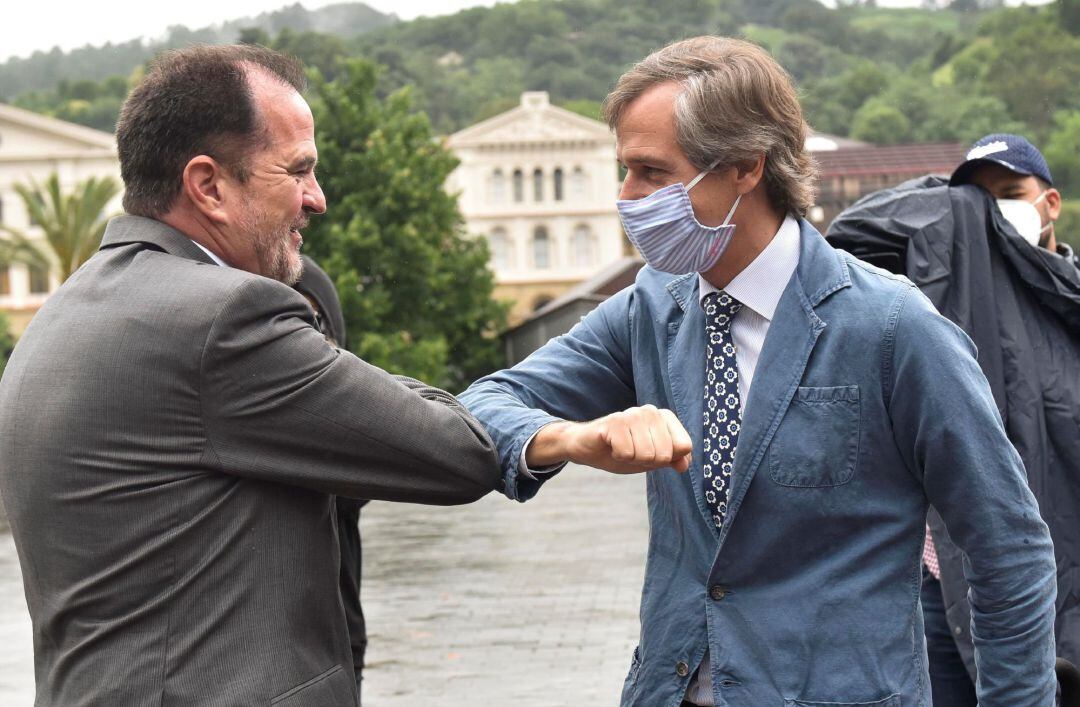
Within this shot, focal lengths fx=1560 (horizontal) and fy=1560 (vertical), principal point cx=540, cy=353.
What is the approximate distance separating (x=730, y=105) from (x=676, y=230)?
0.25 metres

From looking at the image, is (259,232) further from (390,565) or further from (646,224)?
(390,565)

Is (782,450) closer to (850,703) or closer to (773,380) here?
(773,380)

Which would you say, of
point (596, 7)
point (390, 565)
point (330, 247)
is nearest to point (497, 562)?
point (390, 565)

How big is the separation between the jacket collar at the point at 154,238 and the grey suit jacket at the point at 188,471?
6cm

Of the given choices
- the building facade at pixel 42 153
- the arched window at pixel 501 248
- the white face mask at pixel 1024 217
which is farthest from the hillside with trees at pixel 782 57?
the white face mask at pixel 1024 217

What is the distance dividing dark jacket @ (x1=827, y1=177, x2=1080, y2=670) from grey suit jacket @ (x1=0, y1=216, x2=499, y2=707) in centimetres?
233

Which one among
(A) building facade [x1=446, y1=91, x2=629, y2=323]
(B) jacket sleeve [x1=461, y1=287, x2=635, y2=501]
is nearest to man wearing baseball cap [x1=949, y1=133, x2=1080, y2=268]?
(B) jacket sleeve [x1=461, y1=287, x2=635, y2=501]

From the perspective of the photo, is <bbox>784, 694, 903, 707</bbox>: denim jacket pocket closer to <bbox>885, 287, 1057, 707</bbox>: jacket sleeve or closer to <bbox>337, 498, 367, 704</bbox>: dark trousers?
<bbox>885, 287, 1057, 707</bbox>: jacket sleeve

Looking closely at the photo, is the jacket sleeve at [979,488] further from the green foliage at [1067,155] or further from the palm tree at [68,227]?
the green foliage at [1067,155]

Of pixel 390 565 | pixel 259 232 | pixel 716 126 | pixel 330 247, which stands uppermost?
pixel 716 126

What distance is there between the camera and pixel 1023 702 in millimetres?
2740

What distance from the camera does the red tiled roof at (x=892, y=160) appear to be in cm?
7806

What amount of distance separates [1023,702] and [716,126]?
3.80ft

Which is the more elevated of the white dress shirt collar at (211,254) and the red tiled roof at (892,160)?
the white dress shirt collar at (211,254)
